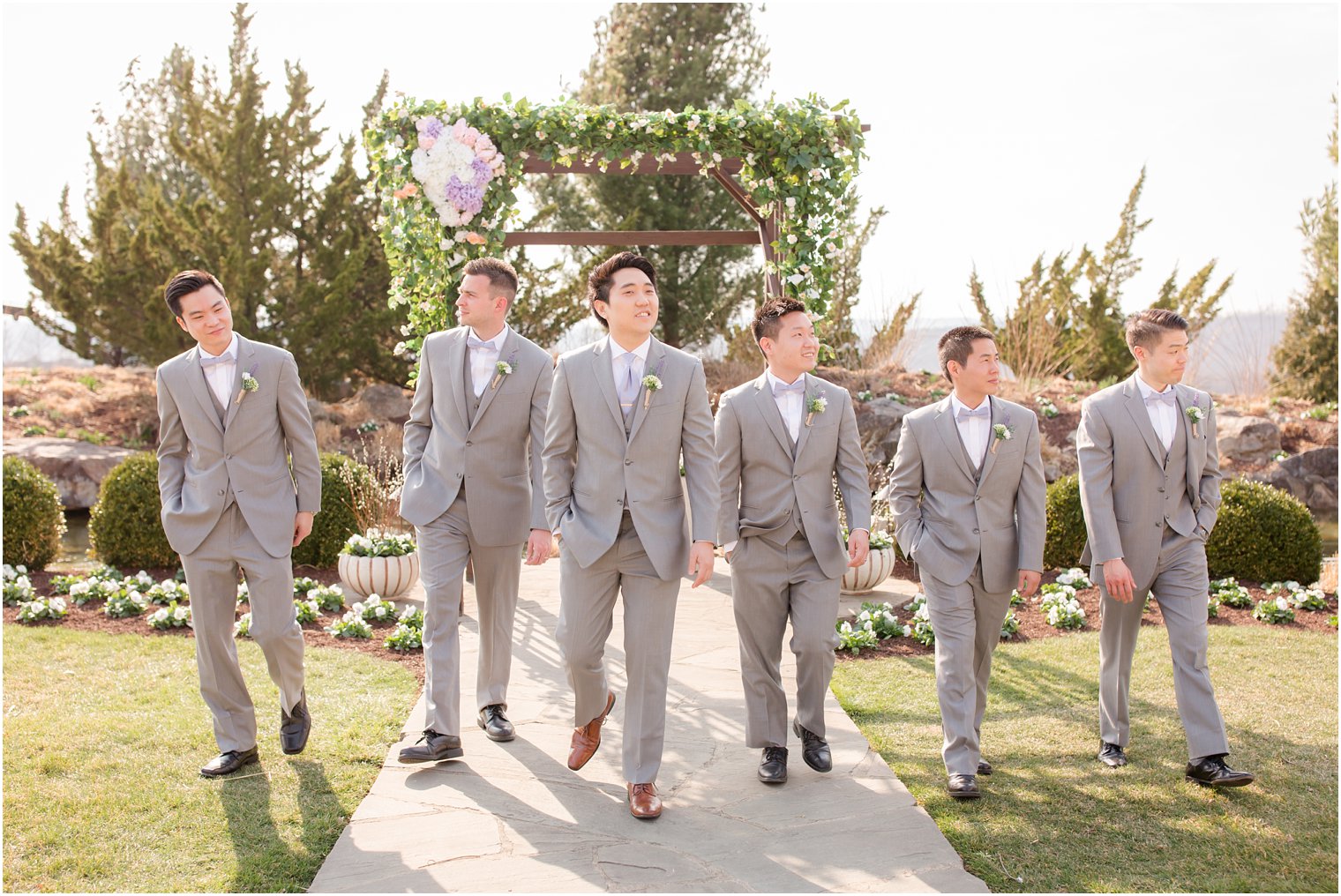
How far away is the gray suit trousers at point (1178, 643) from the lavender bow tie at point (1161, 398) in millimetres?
524

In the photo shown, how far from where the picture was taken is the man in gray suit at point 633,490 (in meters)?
3.92

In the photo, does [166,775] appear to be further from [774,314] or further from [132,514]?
[132,514]

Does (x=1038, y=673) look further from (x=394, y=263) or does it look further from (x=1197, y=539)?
(x=394, y=263)

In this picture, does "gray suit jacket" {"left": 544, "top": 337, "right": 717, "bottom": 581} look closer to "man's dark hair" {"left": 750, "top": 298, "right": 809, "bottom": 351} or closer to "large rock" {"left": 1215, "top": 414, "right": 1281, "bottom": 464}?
"man's dark hair" {"left": 750, "top": 298, "right": 809, "bottom": 351}

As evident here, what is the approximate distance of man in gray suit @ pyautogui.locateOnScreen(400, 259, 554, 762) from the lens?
452 centimetres

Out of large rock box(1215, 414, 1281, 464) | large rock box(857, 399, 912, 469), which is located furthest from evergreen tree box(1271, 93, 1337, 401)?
large rock box(857, 399, 912, 469)

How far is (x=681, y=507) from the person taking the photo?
4.10 metres

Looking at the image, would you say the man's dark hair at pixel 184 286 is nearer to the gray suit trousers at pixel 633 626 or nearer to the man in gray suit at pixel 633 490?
the man in gray suit at pixel 633 490

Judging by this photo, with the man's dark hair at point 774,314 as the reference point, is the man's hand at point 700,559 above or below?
below

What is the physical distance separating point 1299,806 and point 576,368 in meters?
3.21

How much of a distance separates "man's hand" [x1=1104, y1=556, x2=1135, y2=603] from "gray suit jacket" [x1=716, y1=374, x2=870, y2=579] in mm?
1024

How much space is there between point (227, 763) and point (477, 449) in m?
1.61

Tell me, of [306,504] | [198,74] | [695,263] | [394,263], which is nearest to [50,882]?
[306,504]

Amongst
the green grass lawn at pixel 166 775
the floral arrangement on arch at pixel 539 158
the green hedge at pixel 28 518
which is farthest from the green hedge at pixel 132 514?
the green grass lawn at pixel 166 775
